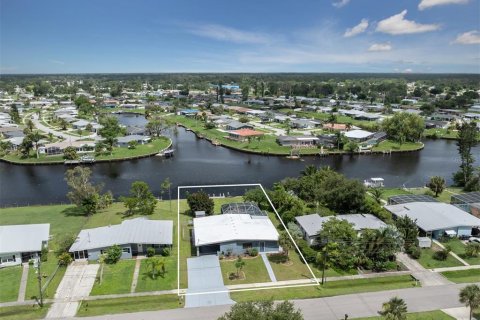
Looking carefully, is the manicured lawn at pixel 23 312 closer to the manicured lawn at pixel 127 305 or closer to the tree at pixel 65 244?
the manicured lawn at pixel 127 305

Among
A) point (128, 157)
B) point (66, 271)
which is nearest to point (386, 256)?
point (66, 271)

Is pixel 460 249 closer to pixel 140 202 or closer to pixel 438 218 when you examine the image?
pixel 438 218

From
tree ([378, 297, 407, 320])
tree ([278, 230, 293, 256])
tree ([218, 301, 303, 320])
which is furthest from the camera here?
tree ([278, 230, 293, 256])

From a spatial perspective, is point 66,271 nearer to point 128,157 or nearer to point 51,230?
point 51,230

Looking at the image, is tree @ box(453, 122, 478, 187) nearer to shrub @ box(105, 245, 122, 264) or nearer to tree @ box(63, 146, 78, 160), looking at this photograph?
shrub @ box(105, 245, 122, 264)

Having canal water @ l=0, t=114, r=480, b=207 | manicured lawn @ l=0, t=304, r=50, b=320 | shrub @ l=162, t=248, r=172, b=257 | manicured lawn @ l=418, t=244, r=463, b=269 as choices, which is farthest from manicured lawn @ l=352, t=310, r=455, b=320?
canal water @ l=0, t=114, r=480, b=207
